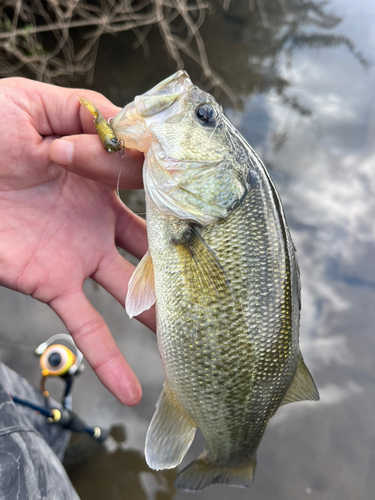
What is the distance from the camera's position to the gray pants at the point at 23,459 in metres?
1.22

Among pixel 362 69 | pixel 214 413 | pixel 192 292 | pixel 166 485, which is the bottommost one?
pixel 166 485

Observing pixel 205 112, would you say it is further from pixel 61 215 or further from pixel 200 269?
pixel 61 215

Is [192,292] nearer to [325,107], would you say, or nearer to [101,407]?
[101,407]

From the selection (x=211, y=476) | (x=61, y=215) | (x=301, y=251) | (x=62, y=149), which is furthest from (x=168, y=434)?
(x=301, y=251)

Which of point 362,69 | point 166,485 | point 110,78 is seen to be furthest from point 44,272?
point 362,69

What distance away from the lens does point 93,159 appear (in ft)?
4.02

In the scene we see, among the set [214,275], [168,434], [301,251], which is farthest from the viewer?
[301,251]

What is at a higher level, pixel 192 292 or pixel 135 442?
pixel 192 292

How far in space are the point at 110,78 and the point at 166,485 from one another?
4.12 meters

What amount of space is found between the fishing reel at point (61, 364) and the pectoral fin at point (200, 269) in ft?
4.51

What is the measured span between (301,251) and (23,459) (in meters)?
2.70

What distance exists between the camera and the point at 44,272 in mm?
1471

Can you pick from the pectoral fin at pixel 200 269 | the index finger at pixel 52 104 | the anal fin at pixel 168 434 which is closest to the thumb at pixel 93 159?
the index finger at pixel 52 104

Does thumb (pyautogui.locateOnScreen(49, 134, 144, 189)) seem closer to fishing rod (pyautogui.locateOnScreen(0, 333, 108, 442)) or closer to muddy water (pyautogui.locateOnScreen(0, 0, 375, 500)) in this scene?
fishing rod (pyautogui.locateOnScreen(0, 333, 108, 442))
